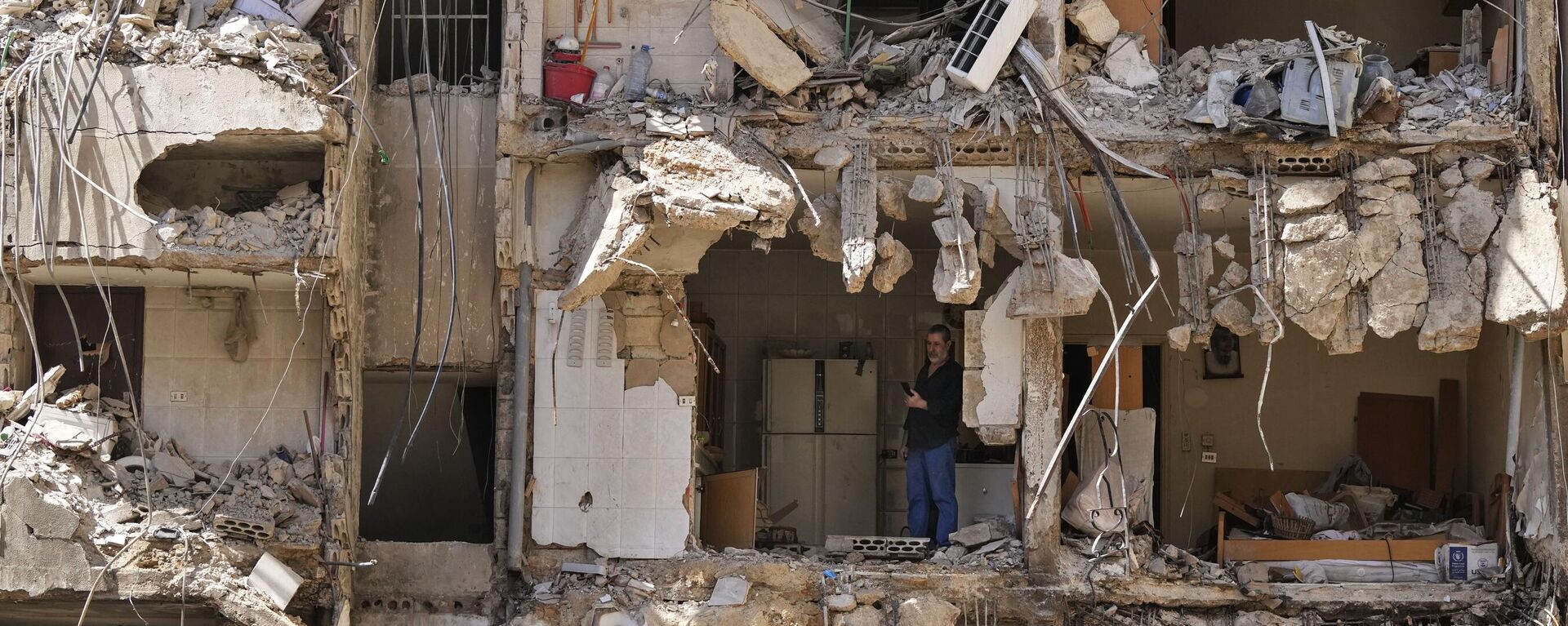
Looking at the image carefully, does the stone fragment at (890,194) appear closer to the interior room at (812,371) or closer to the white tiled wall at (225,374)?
the interior room at (812,371)

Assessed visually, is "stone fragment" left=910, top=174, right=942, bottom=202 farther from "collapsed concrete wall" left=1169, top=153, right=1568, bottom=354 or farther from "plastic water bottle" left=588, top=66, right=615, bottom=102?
"plastic water bottle" left=588, top=66, right=615, bottom=102

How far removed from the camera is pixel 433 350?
12031mm

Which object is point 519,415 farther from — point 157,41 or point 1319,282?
point 1319,282

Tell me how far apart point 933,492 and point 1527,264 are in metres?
4.10

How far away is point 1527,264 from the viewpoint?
35.8ft

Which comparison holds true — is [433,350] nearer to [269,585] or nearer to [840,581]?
[269,585]

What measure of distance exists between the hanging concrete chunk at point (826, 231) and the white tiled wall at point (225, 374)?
3369 mm

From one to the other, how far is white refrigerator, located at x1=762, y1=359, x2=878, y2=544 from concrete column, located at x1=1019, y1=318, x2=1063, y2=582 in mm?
2638

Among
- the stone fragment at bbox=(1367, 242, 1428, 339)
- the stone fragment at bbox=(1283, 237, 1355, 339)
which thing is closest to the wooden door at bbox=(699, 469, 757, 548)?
the stone fragment at bbox=(1283, 237, 1355, 339)

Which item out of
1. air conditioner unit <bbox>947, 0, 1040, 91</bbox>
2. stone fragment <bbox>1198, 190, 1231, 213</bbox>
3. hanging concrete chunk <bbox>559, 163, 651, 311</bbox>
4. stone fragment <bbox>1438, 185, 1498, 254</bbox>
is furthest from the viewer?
stone fragment <bbox>1198, 190, 1231, 213</bbox>

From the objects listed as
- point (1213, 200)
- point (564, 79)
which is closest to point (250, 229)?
point (564, 79)

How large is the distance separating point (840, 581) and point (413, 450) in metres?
4.09

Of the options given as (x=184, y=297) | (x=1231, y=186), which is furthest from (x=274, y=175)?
(x=1231, y=186)

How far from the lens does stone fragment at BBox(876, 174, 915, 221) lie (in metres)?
11.5
